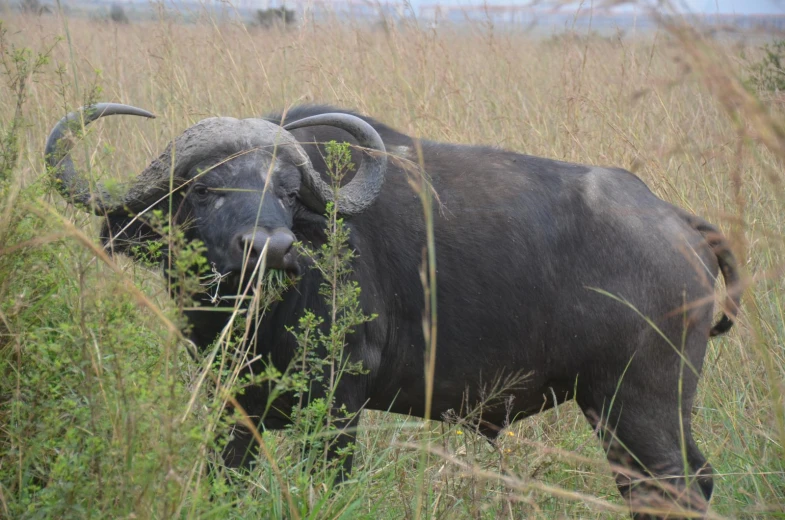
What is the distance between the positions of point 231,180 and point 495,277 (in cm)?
113

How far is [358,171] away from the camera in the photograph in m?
3.36

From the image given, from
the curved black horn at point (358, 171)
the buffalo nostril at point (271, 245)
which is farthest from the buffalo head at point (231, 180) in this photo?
the buffalo nostril at point (271, 245)

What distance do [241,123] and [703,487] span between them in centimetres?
235

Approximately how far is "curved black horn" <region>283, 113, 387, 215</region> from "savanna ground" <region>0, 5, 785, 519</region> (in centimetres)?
77

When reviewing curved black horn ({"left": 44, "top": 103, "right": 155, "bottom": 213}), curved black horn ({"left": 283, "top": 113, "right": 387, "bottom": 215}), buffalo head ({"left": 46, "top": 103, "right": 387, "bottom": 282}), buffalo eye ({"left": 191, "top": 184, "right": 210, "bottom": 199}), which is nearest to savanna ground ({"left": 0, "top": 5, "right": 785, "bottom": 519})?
curved black horn ({"left": 44, "top": 103, "right": 155, "bottom": 213})

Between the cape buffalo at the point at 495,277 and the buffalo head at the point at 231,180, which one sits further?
the cape buffalo at the point at 495,277

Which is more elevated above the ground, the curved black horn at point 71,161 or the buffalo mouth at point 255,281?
the curved black horn at point 71,161

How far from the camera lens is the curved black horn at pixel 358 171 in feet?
10.8

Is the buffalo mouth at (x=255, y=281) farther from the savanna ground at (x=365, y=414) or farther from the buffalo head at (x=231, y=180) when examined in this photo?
the savanna ground at (x=365, y=414)

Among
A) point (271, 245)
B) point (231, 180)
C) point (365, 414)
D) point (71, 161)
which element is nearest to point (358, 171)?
point (231, 180)

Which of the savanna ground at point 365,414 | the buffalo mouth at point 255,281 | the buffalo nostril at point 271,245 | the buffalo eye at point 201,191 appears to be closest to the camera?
the savanna ground at point 365,414

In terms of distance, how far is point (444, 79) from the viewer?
5863 mm

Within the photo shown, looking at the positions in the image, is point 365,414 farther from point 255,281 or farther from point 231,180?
point 231,180

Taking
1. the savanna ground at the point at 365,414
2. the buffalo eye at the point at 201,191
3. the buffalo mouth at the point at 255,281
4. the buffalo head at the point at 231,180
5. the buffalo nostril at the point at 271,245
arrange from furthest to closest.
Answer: the buffalo eye at the point at 201,191 → the buffalo head at the point at 231,180 → the buffalo mouth at the point at 255,281 → the buffalo nostril at the point at 271,245 → the savanna ground at the point at 365,414
